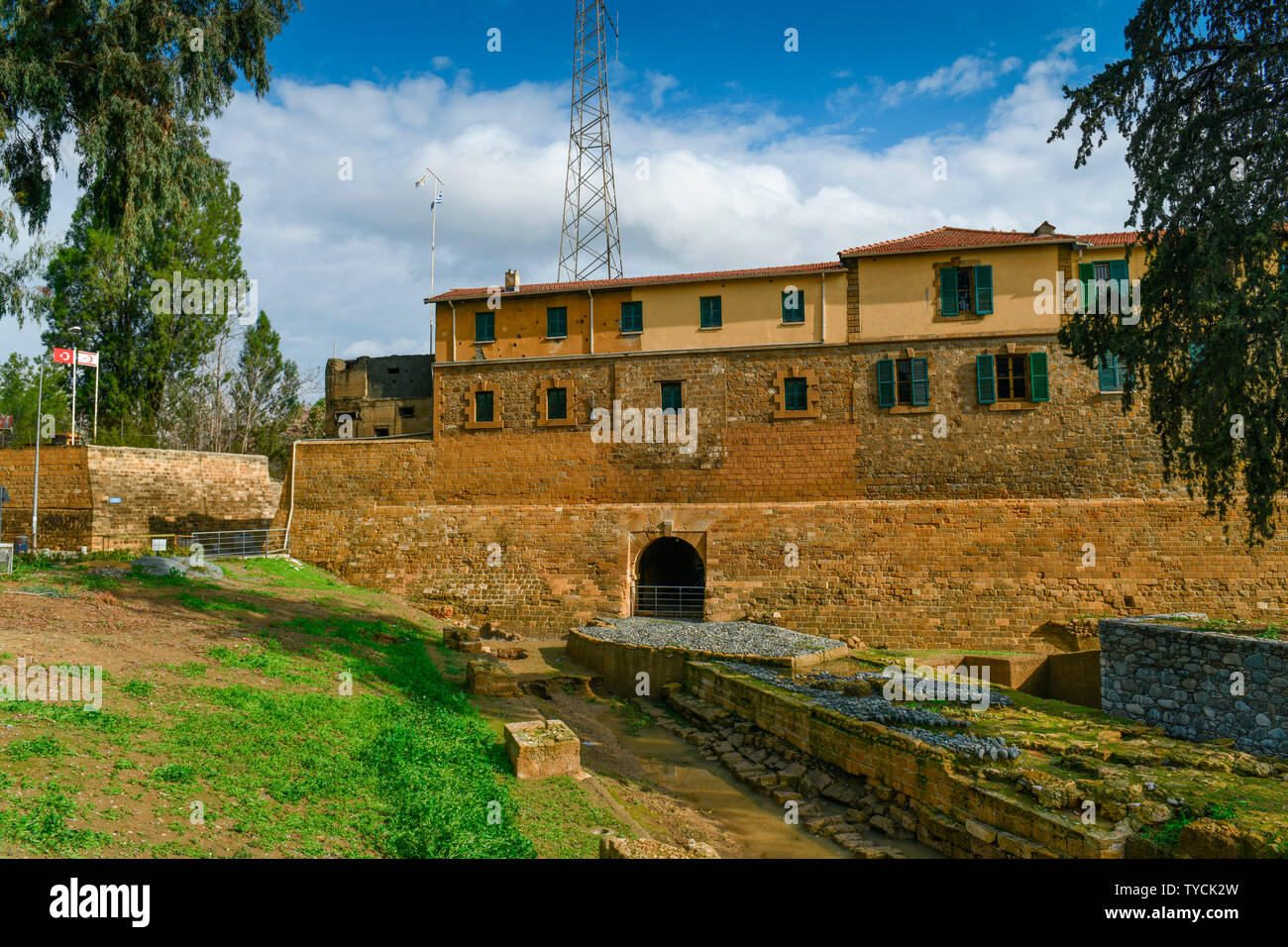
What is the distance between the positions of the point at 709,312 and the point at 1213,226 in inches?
587

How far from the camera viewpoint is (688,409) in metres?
24.4

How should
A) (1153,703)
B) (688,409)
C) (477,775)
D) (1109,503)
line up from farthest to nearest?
(688,409), (1109,503), (1153,703), (477,775)

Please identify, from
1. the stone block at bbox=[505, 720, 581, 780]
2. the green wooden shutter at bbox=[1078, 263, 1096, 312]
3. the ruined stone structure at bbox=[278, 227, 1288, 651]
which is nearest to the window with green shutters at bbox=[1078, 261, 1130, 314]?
the green wooden shutter at bbox=[1078, 263, 1096, 312]

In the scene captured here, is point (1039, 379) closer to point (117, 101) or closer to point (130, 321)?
point (117, 101)

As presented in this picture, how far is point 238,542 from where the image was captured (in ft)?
94.2

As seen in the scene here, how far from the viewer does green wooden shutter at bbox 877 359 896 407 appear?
22906 millimetres

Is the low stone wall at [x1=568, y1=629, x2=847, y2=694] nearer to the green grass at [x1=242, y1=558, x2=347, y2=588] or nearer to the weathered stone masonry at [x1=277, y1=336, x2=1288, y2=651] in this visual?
the weathered stone masonry at [x1=277, y1=336, x2=1288, y2=651]

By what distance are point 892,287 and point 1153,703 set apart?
14.2 metres

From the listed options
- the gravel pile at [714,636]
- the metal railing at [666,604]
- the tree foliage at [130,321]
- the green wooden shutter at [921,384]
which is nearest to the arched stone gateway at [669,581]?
the metal railing at [666,604]

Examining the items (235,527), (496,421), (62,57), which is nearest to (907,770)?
(496,421)

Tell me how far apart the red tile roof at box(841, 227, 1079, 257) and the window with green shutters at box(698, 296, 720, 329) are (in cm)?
432

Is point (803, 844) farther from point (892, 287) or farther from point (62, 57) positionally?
point (62, 57)

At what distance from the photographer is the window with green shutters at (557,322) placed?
84.6 feet

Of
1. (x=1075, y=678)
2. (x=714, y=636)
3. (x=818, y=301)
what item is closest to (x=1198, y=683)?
(x=1075, y=678)
